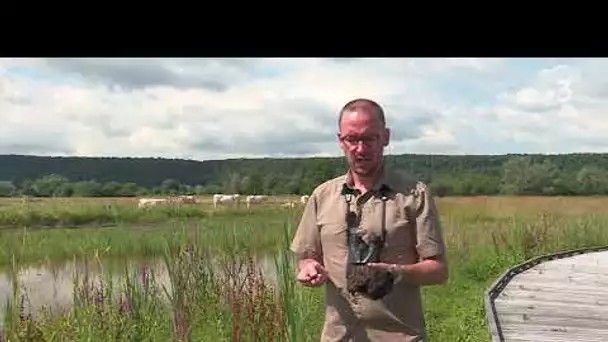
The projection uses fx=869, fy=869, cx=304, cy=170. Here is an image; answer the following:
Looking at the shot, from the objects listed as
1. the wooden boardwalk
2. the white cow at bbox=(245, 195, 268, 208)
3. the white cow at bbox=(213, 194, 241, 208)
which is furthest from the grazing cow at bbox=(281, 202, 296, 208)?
the wooden boardwalk

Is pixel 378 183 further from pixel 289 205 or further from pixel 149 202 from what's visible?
pixel 149 202

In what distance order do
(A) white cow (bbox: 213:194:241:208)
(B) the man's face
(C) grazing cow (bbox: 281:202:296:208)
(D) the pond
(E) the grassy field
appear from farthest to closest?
(A) white cow (bbox: 213:194:241:208), (C) grazing cow (bbox: 281:202:296:208), (D) the pond, (E) the grassy field, (B) the man's face

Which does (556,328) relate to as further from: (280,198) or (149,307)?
(149,307)

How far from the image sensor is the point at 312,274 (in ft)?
4.55

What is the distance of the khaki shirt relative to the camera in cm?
140

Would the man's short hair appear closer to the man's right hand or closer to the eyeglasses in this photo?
the eyeglasses

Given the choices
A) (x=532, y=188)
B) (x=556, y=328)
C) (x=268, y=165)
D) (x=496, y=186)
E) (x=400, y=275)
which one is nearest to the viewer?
(x=400, y=275)

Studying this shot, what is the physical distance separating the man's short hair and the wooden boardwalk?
109 inches

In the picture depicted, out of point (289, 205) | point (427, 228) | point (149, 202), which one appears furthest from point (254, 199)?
point (427, 228)

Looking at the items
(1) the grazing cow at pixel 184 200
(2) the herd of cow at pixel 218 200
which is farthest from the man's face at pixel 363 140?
(1) the grazing cow at pixel 184 200

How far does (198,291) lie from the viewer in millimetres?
4066

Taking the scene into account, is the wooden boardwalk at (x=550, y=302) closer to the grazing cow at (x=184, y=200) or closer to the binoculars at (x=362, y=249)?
the grazing cow at (x=184, y=200)
